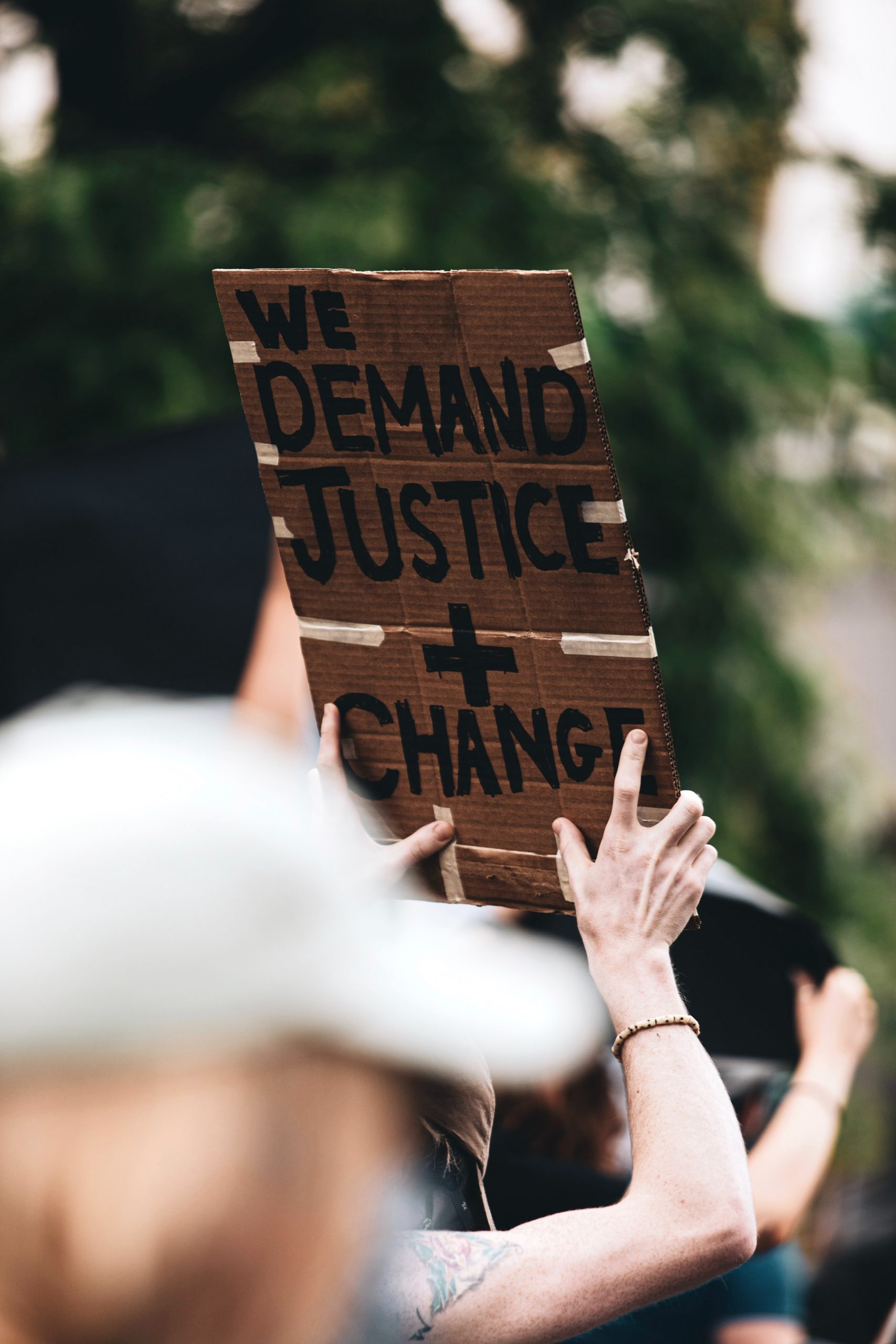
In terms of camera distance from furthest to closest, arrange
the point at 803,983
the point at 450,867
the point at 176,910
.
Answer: the point at 803,983 → the point at 450,867 → the point at 176,910

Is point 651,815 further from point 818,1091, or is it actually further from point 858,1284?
point 858,1284

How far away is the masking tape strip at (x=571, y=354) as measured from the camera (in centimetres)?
98

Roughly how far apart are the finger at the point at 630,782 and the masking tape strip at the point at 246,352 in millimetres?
478

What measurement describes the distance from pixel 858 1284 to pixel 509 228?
2.76 m

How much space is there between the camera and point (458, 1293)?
39.8 inches

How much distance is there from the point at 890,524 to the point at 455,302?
3.22 m

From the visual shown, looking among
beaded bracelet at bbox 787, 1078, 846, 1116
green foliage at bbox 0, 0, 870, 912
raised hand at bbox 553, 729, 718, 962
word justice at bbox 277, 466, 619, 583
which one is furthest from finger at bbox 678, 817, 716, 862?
green foliage at bbox 0, 0, 870, 912

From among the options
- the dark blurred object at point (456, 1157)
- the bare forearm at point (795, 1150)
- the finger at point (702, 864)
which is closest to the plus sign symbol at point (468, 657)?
the finger at point (702, 864)

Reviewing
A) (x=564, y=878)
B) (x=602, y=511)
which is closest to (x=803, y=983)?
(x=564, y=878)

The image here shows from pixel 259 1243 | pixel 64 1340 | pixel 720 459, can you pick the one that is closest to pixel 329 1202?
pixel 259 1243

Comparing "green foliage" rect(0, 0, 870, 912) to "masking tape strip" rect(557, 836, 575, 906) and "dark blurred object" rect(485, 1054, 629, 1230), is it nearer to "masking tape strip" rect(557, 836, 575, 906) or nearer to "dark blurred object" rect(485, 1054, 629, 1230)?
"dark blurred object" rect(485, 1054, 629, 1230)

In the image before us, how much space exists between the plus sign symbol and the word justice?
0.14 feet

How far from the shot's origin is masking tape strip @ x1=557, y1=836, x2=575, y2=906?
112cm

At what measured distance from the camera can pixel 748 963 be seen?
1.56 metres
